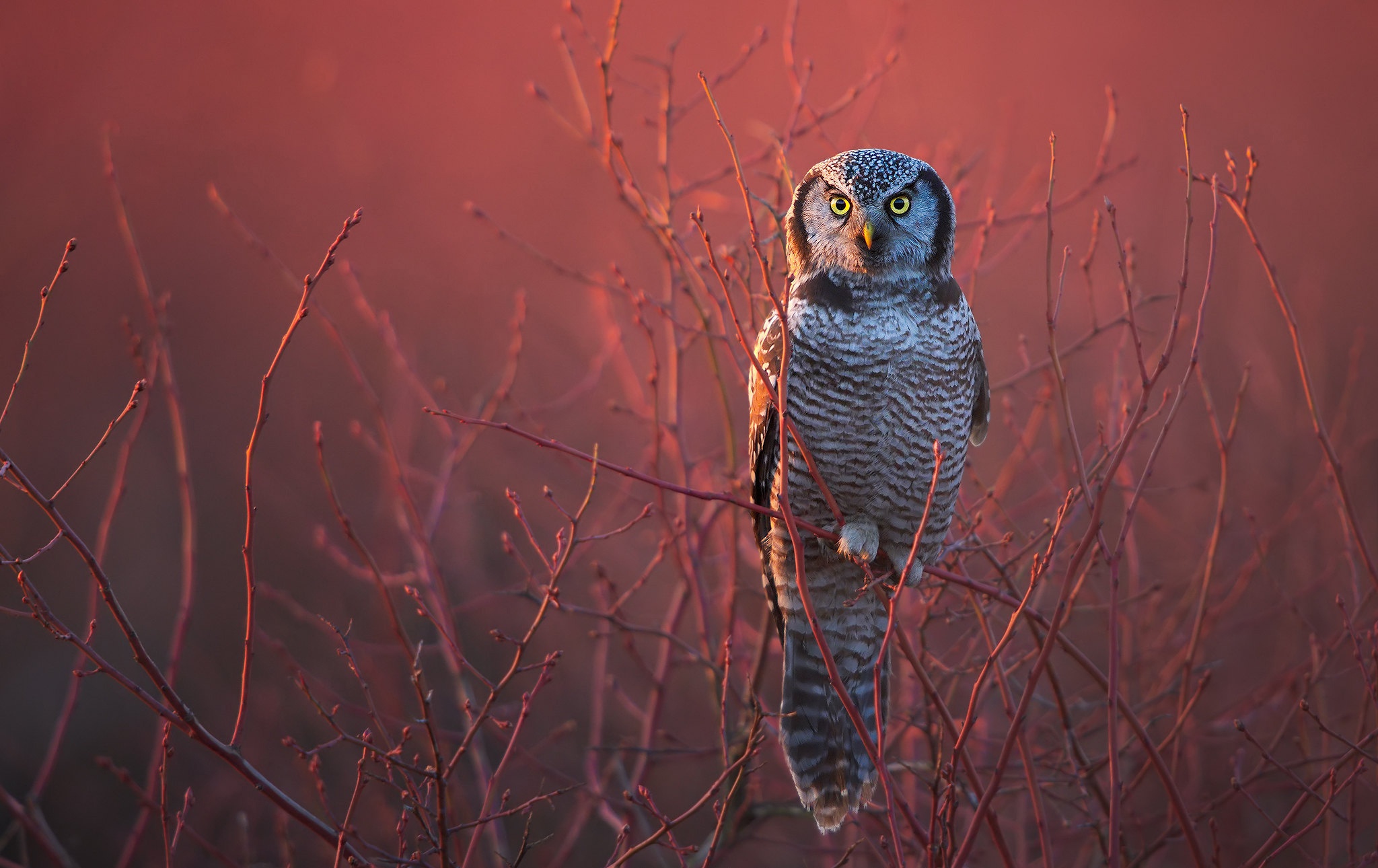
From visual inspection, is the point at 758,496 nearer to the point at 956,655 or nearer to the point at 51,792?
the point at 956,655

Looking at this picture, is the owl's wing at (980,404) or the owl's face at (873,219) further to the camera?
the owl's wing at (980,404)

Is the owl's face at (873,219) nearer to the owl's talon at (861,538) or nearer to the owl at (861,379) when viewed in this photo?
the owl at (861,379)

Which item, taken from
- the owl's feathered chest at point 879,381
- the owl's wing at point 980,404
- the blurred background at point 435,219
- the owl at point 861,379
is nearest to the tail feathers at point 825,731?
the owl at point 861,379

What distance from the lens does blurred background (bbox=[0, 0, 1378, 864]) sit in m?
6.47

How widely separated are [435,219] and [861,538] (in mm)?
6969

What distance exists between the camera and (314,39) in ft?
30.7

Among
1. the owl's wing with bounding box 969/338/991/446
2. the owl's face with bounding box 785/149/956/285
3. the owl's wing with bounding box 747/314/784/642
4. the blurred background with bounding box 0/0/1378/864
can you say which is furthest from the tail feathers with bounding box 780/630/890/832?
the blurred background with bounding box 0/0/1378/864

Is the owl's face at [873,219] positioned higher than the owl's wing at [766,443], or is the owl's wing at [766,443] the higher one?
the owl's face at [873,219]

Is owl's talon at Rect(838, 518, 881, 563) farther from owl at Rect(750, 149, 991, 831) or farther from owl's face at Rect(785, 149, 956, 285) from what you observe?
owl's face at Rect(785, 149, 956, 285)

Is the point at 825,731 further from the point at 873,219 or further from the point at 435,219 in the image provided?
the point at 435,219

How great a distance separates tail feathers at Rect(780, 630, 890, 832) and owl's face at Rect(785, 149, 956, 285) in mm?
1247

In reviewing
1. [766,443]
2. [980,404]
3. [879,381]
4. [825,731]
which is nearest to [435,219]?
[766,443]

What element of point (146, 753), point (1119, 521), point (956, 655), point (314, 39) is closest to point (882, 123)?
point (1119, 521)

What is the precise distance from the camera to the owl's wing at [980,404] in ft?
10.3
